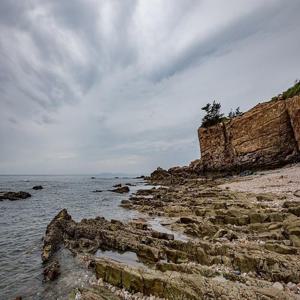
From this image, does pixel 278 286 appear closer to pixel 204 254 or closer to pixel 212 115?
pixel 204 254

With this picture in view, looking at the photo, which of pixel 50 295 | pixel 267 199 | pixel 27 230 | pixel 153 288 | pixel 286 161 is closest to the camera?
pixel 153 288

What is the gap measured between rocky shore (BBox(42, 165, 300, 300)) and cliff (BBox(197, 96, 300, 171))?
43.5 meters

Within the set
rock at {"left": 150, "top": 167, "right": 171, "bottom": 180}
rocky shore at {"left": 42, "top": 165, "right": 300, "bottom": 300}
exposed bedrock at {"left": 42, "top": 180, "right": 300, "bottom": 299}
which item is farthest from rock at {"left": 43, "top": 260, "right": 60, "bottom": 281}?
rock at {"left": 150, "top": 167, "right": 171, "bottom": 180}

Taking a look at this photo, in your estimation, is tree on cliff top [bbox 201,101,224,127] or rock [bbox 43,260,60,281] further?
tree on cliff top [bbox 201,101,224,127]

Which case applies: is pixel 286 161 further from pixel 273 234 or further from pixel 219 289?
pixel 219 289

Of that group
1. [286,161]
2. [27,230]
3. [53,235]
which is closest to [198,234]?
[53,235]

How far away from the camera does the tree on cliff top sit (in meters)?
81.2

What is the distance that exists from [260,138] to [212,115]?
24.1 metres

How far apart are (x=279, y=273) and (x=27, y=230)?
19419 millimetres

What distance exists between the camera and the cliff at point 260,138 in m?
56.3

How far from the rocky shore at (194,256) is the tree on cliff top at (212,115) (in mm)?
64344

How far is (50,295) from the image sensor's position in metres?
9.46

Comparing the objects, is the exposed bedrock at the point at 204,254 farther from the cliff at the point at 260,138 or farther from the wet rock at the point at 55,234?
the cliff at the point at 260,138

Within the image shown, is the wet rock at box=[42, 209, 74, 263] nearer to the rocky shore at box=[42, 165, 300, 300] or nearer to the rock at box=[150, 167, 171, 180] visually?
the rocky shore at box=[42, 165, 300, 300]
